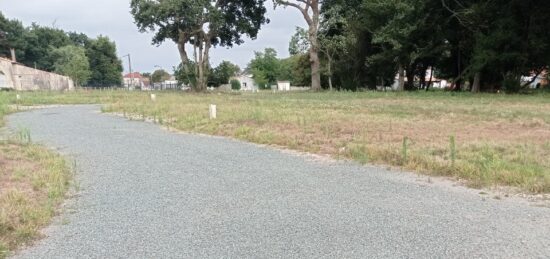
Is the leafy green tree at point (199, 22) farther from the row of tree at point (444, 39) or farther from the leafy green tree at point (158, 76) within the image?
the leafy green tree at point (158, 76)

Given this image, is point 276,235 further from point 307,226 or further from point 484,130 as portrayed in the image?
point 484,130

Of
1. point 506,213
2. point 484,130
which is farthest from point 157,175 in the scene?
point 484,130

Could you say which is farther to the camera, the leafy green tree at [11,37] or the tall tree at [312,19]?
the leafy green tree at [11,37]

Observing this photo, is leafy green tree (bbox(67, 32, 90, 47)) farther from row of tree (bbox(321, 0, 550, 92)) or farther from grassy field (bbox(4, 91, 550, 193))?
grassy field (bbox(4, 91, 550, 193))

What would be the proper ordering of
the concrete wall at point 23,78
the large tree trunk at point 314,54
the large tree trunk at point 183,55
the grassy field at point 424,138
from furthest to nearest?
1. the concrete wall at point 23,78
2. the large tree trunk at point 183,55
3. the large tree trunk at point 314,54
4. the grassy field at point 424,138

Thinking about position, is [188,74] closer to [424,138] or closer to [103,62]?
[424,138]

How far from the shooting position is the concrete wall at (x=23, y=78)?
49.7 metres

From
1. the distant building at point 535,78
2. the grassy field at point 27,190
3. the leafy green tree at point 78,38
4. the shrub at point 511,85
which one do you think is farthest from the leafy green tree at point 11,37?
the grassy field at point 27,190

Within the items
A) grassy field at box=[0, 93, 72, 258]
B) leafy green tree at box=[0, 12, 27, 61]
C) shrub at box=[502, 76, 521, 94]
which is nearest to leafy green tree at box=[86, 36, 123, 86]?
leafy green tree at box=[0, 12, 27, 61]

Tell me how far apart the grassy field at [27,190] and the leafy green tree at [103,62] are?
9228 centimetres

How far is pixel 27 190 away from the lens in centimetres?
586

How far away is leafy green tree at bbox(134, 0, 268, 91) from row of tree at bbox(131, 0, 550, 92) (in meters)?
0.09

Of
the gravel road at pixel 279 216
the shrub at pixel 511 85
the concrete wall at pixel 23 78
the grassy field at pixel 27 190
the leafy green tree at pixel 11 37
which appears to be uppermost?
the leafy green tree at pixel 11 37

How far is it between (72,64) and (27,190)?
76317mm
